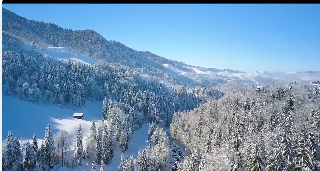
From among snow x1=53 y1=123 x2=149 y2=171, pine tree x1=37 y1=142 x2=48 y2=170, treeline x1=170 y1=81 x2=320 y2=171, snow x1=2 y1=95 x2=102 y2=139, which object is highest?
treeline x1=170 y1=81 x2=320 y2=171

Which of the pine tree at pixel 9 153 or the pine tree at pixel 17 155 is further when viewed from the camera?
the pine tree at pixel 17 155

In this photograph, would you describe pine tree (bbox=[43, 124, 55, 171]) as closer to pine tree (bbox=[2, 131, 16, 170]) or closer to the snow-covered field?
pine tree (bbox=[2, 131, 16, 170])

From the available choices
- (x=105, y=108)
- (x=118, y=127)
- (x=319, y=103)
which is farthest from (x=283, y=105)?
(x=105, y=108)

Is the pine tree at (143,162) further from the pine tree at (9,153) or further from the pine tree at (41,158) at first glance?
the pine tree at (9,153)

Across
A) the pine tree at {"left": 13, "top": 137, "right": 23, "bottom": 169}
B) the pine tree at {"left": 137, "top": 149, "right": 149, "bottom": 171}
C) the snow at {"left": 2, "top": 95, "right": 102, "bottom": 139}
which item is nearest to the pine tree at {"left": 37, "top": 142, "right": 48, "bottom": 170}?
the pine tree at {"left": 13, "top": 137, "right": 23, "bottom": 169}

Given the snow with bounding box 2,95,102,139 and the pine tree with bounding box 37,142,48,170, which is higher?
the snow with bounding box 2,95,102,139

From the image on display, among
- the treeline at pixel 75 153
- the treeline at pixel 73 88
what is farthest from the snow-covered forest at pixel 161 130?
the treeline at pixel 73 88
